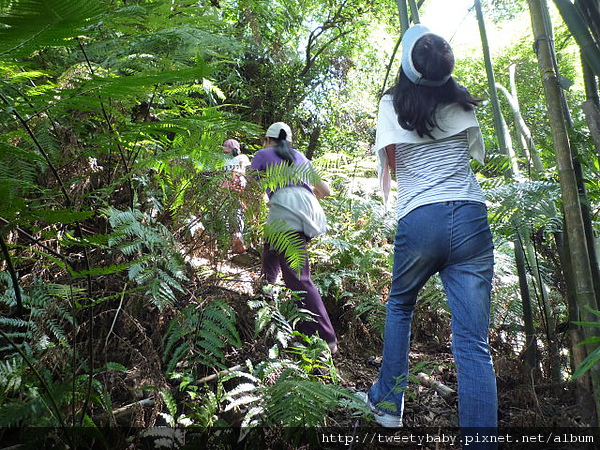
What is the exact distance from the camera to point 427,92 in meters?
2.00

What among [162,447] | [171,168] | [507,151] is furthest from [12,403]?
[507,151]

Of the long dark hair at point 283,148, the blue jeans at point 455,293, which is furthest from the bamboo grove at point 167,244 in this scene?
the long dark hair at point 283,148

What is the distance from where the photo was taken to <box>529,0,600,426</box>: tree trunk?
165cm

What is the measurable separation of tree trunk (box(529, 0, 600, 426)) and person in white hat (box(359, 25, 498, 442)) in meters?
0.31

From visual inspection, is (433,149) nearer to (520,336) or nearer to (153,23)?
(153,23)

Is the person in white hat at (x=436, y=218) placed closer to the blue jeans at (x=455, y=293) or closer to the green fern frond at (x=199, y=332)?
the blue jeans at (x=455, y=293)

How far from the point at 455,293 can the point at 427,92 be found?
876mm

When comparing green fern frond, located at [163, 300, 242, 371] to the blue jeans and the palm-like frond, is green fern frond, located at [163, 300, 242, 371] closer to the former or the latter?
the blue jeans

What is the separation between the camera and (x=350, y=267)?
13.4ft

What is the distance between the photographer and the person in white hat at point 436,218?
184 centimetres

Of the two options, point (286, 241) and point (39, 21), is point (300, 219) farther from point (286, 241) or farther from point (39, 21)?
point (39, 21)

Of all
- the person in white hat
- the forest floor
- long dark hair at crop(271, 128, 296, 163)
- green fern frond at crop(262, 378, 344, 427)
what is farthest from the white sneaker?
long dark hair at crop(271, 128, 296, 163)

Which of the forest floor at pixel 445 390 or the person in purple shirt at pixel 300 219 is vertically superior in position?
the person in purple shirt at pixel 300 219

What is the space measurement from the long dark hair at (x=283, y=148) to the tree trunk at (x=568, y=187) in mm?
1534
